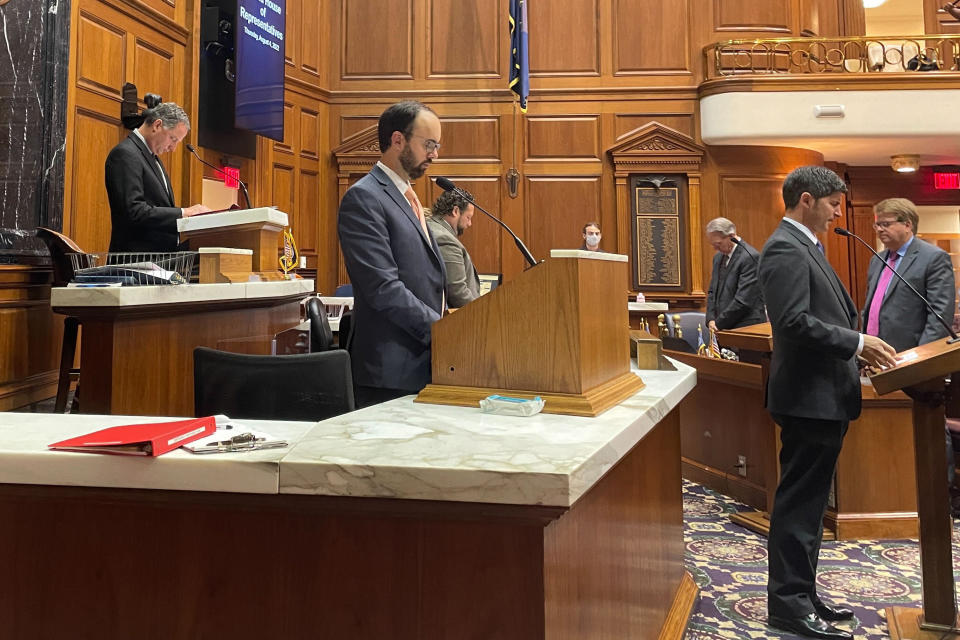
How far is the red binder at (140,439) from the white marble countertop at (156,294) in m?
0.98

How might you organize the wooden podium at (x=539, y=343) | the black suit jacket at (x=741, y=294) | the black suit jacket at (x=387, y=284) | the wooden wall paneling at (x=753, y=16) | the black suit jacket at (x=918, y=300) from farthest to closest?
the wooden wall paneling at (x=753, y=16)
the black suit jacket at (x=741, y=294)
the black suit jacket at (x=918, y=300)
the black suit jacket at (x=387, y=284)
the wooden podium at (x=539, y=343)

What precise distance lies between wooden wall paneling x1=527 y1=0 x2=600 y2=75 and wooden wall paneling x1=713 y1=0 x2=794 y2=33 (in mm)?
1299

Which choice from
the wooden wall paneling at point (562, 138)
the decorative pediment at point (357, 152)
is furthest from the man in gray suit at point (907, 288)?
the decorative pediment at point (357, 152)

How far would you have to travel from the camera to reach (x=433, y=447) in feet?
3.17

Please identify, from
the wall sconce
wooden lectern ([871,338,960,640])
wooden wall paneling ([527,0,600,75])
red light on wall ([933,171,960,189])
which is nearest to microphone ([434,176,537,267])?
wooden lectern ([871,338,960,640])

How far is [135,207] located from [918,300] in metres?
3.62

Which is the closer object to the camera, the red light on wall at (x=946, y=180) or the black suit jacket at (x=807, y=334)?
the black suit jacket at (x=807, y=334)

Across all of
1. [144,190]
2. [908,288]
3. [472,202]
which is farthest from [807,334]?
[144,190]

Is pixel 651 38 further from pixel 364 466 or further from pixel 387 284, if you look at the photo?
pixel 364 466

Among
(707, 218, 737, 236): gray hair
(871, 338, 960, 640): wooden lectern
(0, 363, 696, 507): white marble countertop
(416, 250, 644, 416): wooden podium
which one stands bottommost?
(871, 338, 960, 640): wooden lectern

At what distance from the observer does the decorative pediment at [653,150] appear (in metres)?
7.52

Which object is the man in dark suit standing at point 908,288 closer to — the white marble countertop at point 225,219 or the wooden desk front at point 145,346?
the white marble countertop at point 225,219

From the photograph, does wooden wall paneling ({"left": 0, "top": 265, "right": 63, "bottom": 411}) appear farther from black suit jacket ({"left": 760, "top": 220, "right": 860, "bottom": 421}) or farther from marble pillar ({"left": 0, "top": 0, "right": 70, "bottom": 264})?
black suit jacket ({"left": 760, "top": 220, "right": 860, "bottom": 421})

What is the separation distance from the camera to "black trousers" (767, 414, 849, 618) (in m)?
2.16
